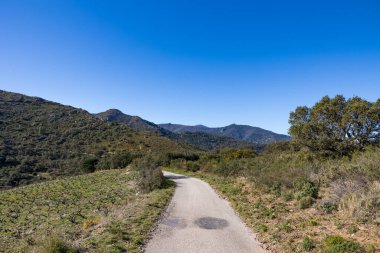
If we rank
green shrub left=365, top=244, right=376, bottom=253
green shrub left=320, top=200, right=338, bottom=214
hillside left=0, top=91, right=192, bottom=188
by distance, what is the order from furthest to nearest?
hillside left=0, top=91, right=192, bottom=188 < green shrub left=320, top=200, right=338, bottom=214 < green shrub left=365, top=244, right=376, bottom=253

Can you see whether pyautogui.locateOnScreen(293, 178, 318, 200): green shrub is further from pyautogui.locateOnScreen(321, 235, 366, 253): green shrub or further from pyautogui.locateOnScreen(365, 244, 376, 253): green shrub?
pyautogui.locateOnScreen(365, 244, 376, 253): green shrub

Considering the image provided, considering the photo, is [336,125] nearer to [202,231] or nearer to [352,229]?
[352,229]

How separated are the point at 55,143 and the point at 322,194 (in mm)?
68876

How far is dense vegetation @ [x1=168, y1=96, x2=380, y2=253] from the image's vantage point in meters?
8.63

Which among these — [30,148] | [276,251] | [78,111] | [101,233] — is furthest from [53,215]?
[78,111]

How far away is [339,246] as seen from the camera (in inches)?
291

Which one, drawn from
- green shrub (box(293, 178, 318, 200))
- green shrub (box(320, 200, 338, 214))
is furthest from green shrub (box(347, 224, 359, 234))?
green shrub (box(293, 178, 318, 200))

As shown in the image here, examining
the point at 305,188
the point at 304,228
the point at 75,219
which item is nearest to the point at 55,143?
the point at 75,219

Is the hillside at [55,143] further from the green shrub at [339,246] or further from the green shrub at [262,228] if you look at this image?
the green shrub at [339,246]

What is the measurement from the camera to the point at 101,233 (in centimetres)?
1008

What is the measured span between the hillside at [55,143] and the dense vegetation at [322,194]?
104 feet

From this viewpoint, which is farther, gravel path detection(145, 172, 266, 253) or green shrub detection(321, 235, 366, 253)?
gravel path detection(145, 172, 266, 253)

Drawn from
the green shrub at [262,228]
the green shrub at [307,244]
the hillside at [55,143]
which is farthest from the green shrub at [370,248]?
the hillside at [55,143]

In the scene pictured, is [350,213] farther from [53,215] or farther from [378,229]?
[53,215]
